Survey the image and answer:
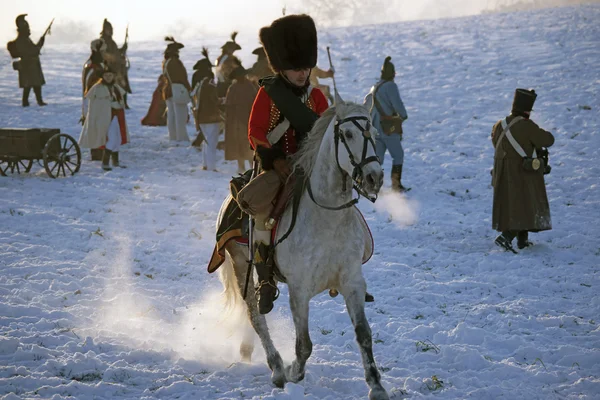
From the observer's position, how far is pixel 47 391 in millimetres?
5180

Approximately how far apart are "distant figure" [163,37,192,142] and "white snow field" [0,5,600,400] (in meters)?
0.73

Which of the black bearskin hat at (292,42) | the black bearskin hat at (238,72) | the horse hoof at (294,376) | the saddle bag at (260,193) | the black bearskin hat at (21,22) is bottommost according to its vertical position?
the horse hoof at (294,376)

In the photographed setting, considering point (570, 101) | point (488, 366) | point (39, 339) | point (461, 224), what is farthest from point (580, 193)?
point (39, 339)

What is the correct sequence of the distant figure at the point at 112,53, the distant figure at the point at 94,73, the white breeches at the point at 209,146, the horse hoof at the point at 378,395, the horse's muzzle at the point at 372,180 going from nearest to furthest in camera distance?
the horse's muzzle at the point at 372,180 → the horse hoof at the point at 378,395 → the distant figure at the point at 94,73 → the white breeches at the point at 209,146 → the distant figure at the point at 112,53

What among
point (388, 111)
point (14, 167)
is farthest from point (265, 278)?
point (14, 167)

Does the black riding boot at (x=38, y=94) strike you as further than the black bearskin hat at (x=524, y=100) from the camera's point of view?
Yes

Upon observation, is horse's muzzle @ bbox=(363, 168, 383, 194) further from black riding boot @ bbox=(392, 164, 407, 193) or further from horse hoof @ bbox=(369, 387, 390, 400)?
black riding boot @ bbox=(392, 164, 407, 193)

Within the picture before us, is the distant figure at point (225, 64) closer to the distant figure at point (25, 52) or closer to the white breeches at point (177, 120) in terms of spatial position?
the white breeches at point (177, 120)

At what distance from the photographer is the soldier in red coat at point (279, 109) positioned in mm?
5336

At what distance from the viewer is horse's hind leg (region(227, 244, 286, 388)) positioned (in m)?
5.62

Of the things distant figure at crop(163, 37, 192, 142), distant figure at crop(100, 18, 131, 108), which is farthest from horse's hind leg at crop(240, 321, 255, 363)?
distant figure at crop(100, 18, 131, 108)

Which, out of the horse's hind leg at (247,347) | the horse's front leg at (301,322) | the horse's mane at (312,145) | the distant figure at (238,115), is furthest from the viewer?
the distant figure at (238,115)

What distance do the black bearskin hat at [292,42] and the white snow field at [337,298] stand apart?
274cm

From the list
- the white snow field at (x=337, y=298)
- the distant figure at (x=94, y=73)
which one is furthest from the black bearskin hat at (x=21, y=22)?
the distant figure at (x=94, y=73)
